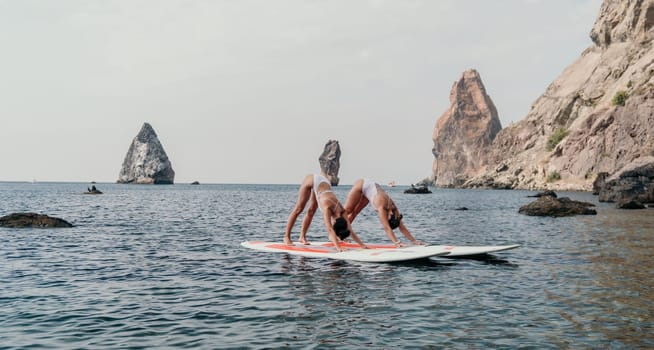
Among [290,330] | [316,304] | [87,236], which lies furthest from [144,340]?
[87,236]

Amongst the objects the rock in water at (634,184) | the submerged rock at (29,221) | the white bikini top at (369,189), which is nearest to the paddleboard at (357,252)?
the white bikini top at (369,189)

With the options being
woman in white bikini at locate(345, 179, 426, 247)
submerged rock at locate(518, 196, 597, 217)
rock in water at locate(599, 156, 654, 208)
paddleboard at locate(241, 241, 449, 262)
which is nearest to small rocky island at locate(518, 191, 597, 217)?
submerged rock at locate(518, 196, 597, 217)

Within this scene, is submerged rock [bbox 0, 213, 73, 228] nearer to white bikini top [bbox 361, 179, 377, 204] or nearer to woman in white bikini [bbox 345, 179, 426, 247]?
woman in white bikini [bbox 345, 179, 426, 247]

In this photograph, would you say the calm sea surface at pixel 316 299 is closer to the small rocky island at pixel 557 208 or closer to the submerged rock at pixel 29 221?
the submerged rock at pixel 29 221

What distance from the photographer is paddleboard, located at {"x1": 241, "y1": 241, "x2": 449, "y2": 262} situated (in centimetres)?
1800

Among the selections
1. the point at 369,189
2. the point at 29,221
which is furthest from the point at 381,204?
the point at 29,221

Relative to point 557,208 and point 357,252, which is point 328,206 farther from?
point 557,208

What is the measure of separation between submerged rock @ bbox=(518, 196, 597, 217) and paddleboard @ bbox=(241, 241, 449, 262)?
90.3 feet

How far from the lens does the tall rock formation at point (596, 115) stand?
95875 millimetres

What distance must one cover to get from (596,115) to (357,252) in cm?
10277

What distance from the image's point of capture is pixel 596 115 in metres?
107

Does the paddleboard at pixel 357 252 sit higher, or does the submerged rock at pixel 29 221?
the submerged rock at pixel 29 221

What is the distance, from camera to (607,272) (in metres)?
16.1

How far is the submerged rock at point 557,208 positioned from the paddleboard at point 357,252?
27.5 metres
